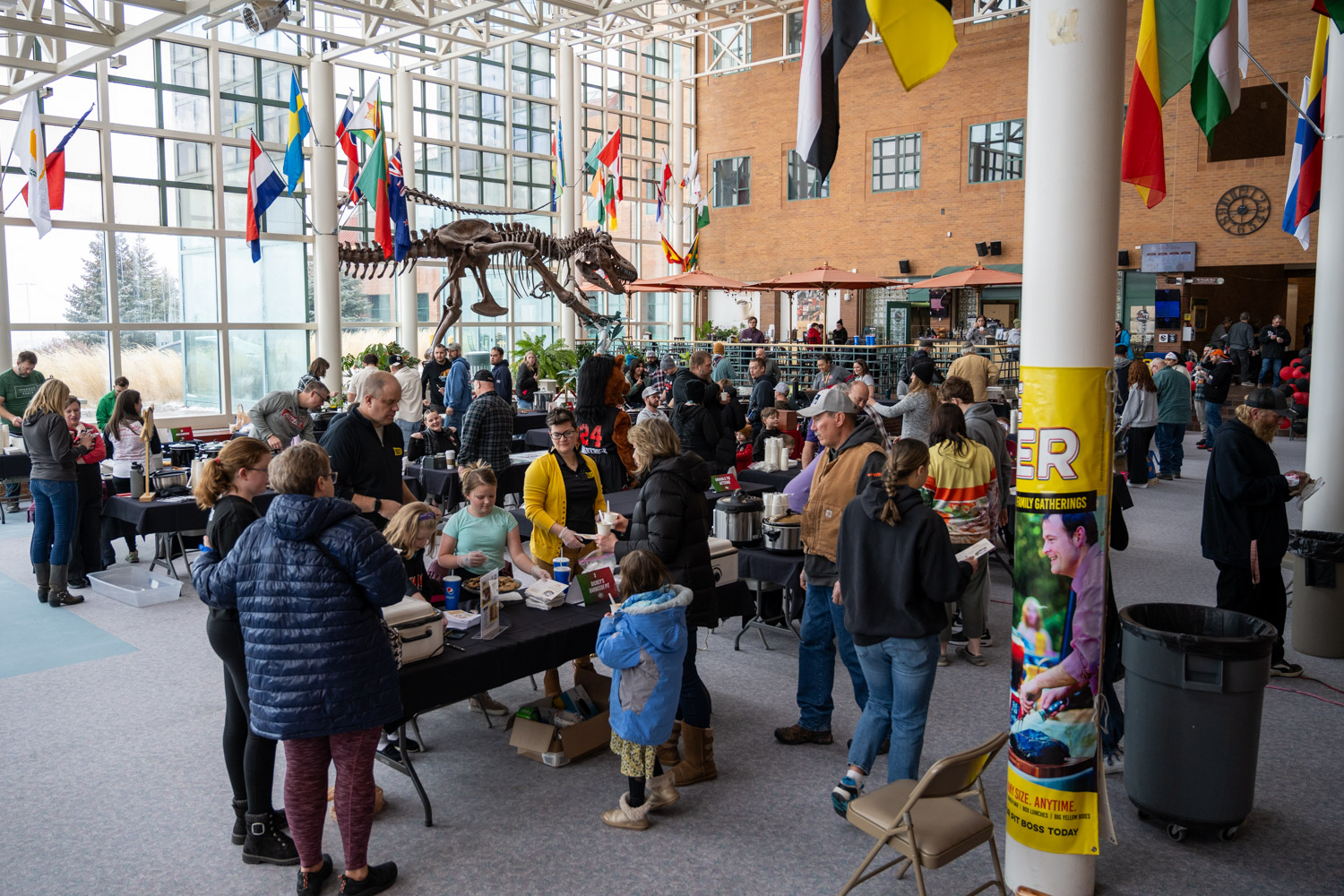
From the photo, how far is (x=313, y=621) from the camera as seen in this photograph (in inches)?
131

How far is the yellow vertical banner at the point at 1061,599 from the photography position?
11.0 feet

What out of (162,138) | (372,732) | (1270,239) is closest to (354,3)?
(162,138)

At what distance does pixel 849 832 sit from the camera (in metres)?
4.09

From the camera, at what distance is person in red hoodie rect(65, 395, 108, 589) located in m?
7.54

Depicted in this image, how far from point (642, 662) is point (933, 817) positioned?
4.09 ft

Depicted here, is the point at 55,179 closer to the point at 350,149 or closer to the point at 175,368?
the point at 350,149

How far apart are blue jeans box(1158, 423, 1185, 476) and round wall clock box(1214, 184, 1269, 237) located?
9728 mm

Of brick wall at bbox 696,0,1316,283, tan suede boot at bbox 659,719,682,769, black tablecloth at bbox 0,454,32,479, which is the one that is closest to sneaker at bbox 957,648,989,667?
tan suede boot at bbox 659,719,682,769

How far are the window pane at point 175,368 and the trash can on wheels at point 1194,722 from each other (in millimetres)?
14865

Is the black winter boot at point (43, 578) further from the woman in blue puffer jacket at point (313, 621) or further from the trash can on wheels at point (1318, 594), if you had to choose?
the trash can on wheels at point (1318, 594)

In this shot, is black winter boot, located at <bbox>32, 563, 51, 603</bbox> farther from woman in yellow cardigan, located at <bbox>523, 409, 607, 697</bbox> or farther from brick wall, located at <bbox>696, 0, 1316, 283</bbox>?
brick wall, located at <bbox>696, 0, 1316, 283</bbox>

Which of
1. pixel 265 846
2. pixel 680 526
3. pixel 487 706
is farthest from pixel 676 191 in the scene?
pixel 265 846

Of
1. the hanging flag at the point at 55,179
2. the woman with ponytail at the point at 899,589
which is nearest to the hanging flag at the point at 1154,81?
the woman with ponytail at the point at 899,589

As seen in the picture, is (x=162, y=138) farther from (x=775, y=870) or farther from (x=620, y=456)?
(x=775, y=870)
